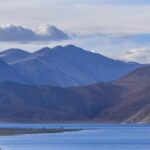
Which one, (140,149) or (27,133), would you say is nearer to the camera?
(140,149)

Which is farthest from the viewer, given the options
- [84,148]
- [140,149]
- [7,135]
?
[7,135]

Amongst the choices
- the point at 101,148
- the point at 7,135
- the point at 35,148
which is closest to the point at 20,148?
the point at 35,148

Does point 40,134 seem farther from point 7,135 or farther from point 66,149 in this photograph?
point 66,149

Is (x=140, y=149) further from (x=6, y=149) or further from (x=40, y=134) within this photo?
(x=40, y=134)

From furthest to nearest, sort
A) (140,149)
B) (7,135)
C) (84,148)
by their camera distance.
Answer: (7,135)
(84,148)
(140,149)

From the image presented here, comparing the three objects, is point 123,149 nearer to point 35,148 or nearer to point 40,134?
point 35,148

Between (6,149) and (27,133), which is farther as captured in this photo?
(27,133)

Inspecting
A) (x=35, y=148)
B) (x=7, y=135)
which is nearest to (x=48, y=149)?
(x=35, y=148)
